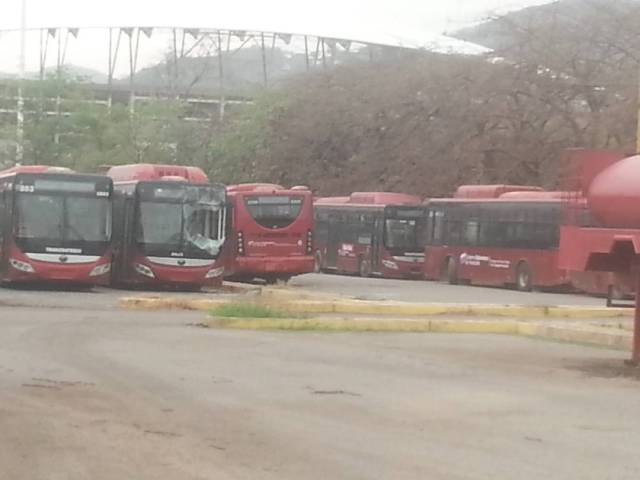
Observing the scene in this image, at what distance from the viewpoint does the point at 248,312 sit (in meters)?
22.3

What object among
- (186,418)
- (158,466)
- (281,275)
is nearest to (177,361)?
(186,418)

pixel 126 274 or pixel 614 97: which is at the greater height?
pixel 614 97

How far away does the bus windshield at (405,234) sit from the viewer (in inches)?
1875

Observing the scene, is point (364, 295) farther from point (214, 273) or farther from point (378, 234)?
point (378, 234)

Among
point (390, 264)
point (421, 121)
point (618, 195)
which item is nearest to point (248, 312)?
point (618, 195)

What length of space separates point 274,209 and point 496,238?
22.7 ft

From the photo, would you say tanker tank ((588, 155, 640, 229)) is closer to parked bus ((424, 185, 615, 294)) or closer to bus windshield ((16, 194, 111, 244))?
bus windshield ((16, 194, 111, 244))

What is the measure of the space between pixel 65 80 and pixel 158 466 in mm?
61346

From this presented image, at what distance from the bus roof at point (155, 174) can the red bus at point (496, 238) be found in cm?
942

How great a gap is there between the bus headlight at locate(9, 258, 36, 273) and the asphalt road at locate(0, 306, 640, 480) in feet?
37.8

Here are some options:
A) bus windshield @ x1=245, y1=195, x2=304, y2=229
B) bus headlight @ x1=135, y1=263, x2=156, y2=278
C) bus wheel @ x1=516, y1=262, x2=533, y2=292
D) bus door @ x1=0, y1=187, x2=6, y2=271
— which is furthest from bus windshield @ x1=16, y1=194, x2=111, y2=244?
bus wheel @ x1=516, y1=262, x2=533, y2=292

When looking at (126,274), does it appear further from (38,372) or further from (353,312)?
(38,372)

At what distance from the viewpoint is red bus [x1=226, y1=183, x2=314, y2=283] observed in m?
39.0

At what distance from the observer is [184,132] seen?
230ft
